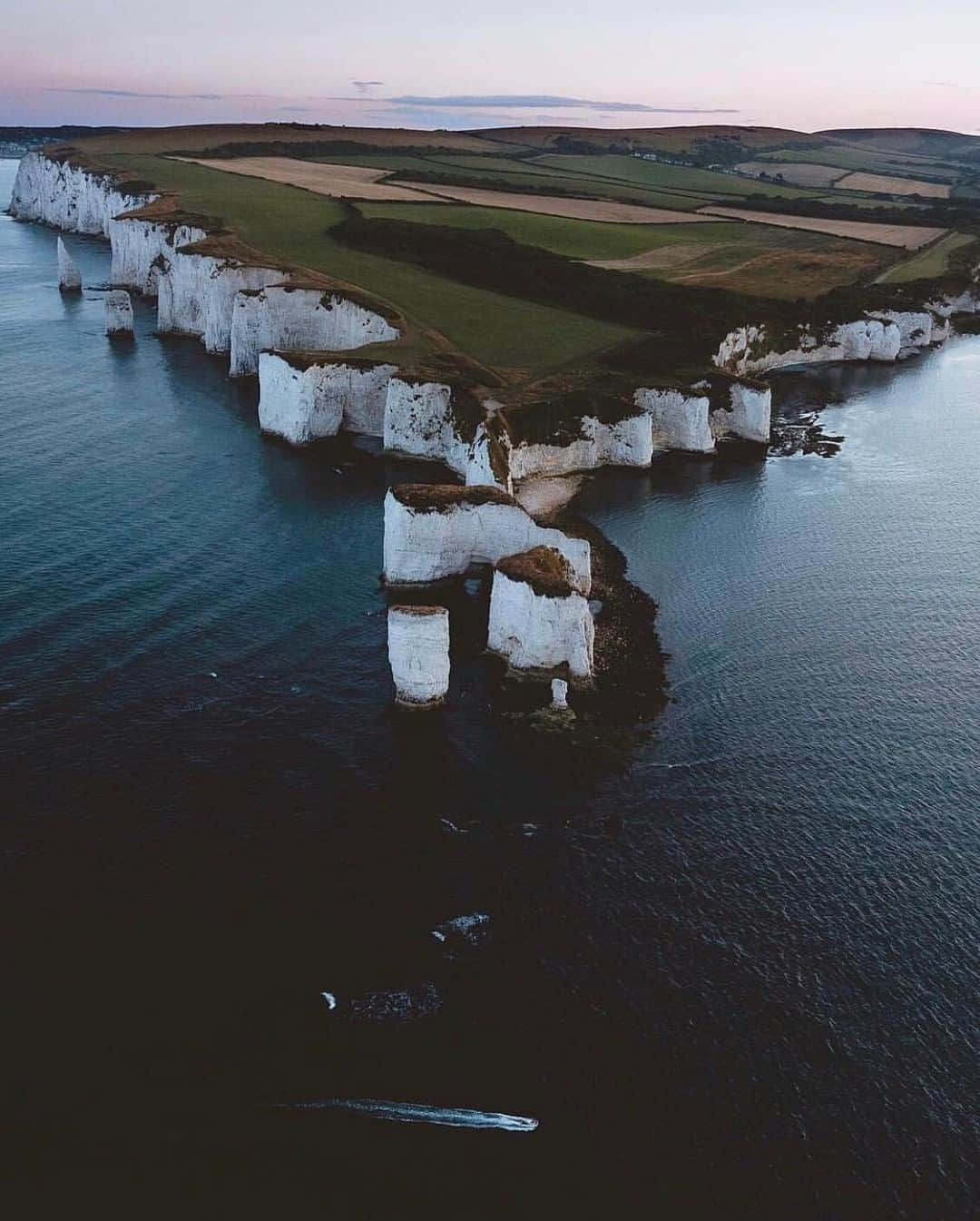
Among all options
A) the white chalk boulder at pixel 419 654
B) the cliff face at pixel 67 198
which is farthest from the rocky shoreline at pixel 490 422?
the cliff face at pixel 67 198

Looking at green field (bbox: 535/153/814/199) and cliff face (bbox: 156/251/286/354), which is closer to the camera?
cliff face (bbox: 156/251/286/354)

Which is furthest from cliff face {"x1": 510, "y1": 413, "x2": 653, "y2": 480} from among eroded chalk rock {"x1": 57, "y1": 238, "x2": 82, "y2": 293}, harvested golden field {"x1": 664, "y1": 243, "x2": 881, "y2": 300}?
eroded chalk rock {"x1": 57, "y1": 238, "x2": 82, "y2": 293}

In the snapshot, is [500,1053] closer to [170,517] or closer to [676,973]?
[676,973]

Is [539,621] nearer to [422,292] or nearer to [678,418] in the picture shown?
[678,418]

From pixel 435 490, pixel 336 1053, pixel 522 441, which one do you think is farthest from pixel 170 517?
pixel 336 1053

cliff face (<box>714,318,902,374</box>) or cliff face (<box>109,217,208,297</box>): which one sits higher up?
A: cliff face (<box>109,217,208,297</box>)

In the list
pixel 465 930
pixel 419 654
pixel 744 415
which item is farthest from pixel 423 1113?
pixel 744 415

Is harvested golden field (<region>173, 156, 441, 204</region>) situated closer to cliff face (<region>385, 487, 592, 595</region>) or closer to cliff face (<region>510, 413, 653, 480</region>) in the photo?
cliff face (<region>510, 413, 653, 480</region>)
